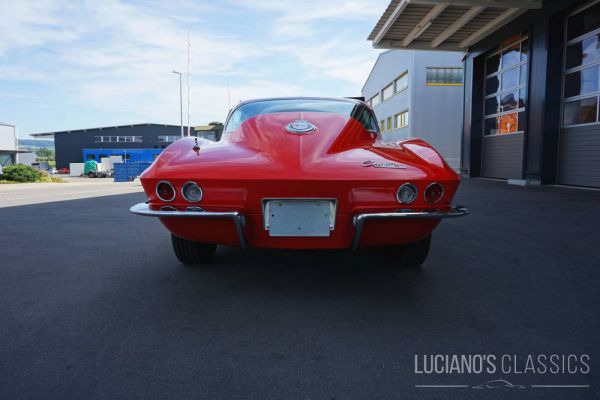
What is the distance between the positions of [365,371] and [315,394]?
0.25 m

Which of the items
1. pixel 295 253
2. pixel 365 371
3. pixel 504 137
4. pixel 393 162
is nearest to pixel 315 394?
pixel 365 371

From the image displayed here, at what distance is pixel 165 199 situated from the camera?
85.2 inches

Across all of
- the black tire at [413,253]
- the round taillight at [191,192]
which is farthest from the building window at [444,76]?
the round taillight at [191,192]

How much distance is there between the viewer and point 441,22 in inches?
466

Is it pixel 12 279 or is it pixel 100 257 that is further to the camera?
pixel 100 257

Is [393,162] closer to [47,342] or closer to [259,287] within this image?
[259,287]

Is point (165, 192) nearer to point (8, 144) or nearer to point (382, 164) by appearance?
point (382, 164)

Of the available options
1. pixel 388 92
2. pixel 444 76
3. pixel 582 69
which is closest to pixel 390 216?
pixel 582 69

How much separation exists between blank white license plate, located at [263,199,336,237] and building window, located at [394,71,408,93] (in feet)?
68.6

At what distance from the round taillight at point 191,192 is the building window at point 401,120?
20.8 m

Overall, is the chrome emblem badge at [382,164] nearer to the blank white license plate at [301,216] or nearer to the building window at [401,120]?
the blank white license plate at [301,216]

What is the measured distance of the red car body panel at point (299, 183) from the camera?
2.05 metres

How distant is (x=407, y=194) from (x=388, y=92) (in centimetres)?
2461

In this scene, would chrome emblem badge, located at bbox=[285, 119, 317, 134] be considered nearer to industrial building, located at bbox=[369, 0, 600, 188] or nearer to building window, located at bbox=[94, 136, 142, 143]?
industrial building, located at bbox=[369, 0, 600, 188]
